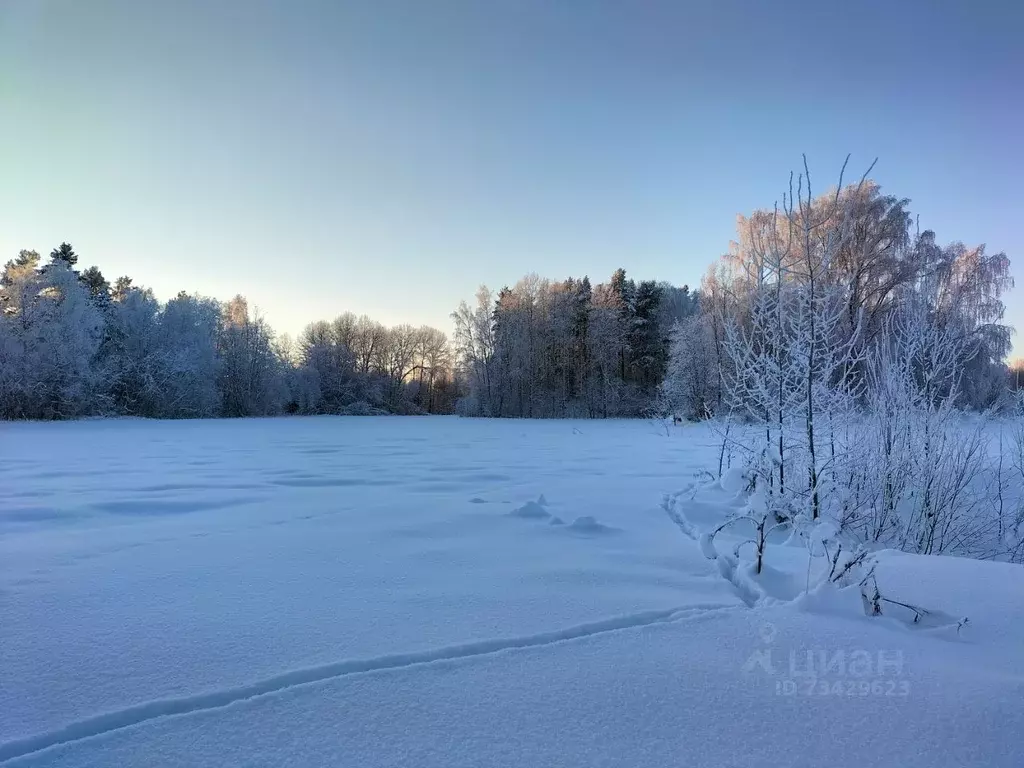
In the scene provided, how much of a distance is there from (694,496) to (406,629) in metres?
3.53

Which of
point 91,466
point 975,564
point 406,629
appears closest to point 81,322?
point 91,466

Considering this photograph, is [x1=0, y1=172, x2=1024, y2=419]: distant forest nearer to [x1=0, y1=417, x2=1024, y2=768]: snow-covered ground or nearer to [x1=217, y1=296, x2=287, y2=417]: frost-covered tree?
[x1=217, y1=296, x2=287, y2=417]: frost-covered tree

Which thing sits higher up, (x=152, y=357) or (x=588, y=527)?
(x=152, y=357)

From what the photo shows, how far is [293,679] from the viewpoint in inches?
56.8

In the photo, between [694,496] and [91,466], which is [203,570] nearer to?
[694,496]

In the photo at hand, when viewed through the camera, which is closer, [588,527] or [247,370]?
[588,527]

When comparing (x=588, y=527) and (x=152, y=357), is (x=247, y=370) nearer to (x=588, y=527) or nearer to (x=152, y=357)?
(x=152, y=357)

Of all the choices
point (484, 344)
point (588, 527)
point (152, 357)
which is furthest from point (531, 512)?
point (484, 344)

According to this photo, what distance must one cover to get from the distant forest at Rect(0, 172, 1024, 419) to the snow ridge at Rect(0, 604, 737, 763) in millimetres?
9813

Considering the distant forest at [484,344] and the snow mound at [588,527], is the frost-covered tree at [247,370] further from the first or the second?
the snow mound at [588,527]

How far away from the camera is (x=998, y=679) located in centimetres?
144

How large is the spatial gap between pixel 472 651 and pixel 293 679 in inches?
20.4

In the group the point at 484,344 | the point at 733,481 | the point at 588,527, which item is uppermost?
the point at 484,344

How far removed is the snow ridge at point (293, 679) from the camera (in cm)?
121
